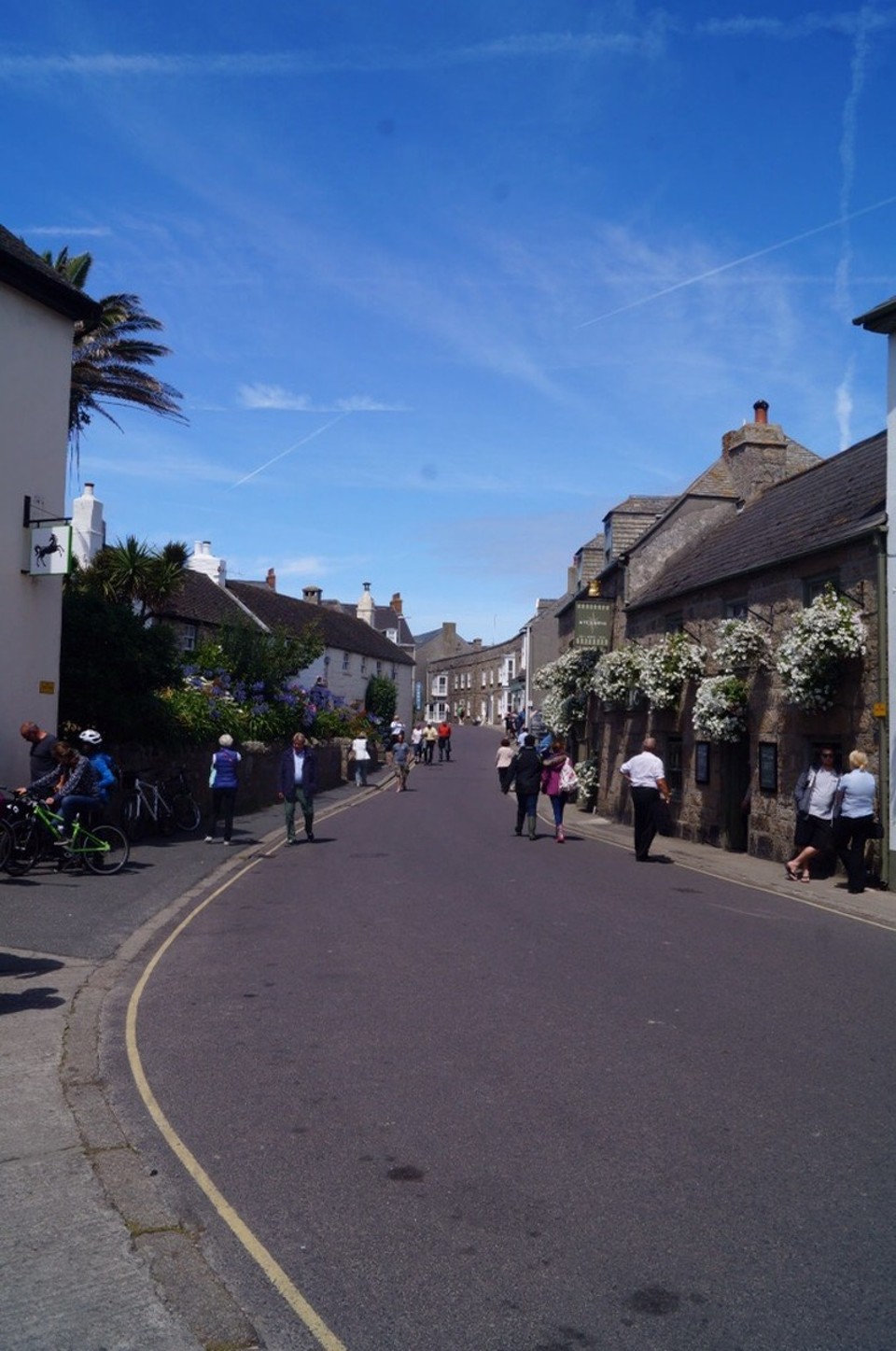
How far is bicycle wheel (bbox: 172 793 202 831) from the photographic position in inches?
803

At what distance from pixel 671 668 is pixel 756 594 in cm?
297

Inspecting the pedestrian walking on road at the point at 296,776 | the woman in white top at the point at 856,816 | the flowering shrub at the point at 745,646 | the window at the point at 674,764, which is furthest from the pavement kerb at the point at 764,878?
the pedestrian walking on road at the point at 296,776

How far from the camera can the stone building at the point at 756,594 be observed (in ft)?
54.0

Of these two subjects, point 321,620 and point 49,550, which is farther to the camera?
point 321,620

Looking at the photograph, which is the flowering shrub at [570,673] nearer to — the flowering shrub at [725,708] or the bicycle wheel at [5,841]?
the flowering shrub at [725,708]

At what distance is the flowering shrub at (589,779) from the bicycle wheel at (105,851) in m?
17.0

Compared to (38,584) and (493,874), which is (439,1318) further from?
(38,584)

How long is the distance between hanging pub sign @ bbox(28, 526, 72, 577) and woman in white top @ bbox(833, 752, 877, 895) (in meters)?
11.1

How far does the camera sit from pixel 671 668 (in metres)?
22.5

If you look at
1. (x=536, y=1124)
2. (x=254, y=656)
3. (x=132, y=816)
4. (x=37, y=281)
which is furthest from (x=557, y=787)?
(x=536, y=1124)

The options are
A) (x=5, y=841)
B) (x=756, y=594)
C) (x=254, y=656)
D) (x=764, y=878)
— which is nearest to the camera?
(x=5, y=841)

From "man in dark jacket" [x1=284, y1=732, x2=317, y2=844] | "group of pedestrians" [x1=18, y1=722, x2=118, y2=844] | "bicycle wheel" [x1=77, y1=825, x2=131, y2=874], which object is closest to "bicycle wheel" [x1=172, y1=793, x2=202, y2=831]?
"man in dark jacket" [x1=284, y1=732, x2=317, y2=844]

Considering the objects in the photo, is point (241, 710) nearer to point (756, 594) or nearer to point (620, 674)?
point (620, 674)

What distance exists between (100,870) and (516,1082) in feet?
32.5
